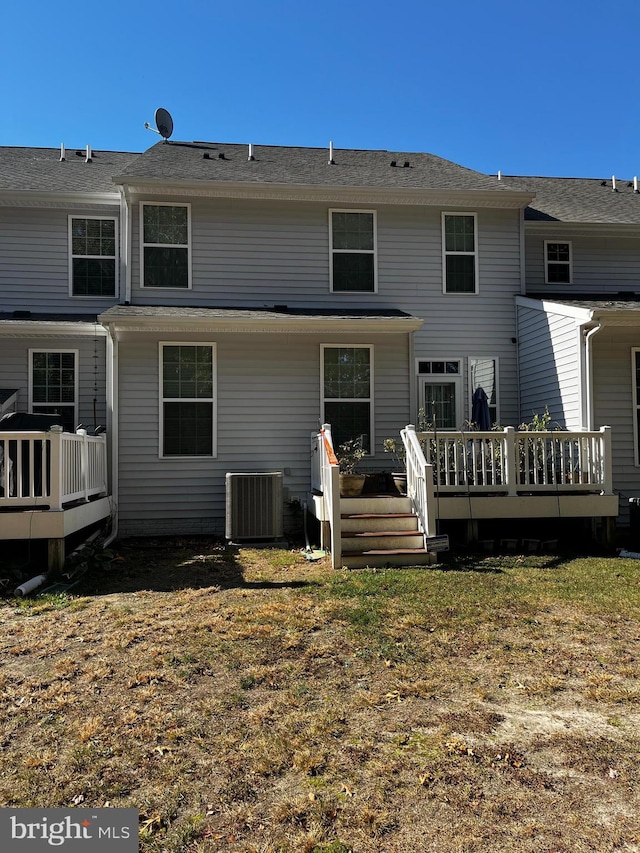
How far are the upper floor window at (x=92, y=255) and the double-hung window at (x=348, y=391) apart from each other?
169 inches

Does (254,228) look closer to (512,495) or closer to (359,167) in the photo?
(359,167)

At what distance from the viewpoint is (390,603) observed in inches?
231

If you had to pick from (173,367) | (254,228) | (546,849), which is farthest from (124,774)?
(254,228)

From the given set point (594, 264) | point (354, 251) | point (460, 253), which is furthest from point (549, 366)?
point (354, 251)

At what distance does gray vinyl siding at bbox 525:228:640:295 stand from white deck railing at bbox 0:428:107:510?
8.99 metres

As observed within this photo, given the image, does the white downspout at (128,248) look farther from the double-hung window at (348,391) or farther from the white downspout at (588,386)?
the white downspout at (588,386)

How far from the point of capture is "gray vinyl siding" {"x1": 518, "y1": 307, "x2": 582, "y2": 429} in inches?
396

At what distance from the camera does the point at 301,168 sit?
476 inches

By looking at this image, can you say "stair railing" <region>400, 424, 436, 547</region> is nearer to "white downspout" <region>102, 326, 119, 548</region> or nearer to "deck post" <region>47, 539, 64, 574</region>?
"deck post" <region>47, 539, 64, 574</region>

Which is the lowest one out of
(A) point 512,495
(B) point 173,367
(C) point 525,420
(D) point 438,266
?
(A) point 512,495

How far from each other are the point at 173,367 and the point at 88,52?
597 cm

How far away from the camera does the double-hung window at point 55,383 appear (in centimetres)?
1066

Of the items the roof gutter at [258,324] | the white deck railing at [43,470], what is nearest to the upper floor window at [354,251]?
the roof gutter at [258,324]

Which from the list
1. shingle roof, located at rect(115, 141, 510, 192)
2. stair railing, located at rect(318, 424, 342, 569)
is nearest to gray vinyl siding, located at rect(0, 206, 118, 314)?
shingle roof, located at rect(115, 141, 510, 192)
